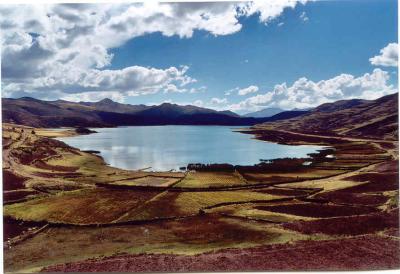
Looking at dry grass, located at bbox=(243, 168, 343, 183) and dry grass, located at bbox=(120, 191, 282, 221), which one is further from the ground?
dry grass, located at bbox=(243, 168, 343, 183)

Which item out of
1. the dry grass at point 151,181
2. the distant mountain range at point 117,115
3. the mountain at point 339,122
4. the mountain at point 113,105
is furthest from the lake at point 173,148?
the mountain at point 113,105

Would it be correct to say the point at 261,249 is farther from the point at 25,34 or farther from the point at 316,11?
the point at 25,34

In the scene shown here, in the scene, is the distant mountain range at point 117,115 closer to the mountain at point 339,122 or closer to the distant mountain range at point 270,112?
the distant mountain range at point 270,112

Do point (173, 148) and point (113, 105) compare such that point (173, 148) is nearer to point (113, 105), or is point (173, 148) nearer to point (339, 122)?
point (113, 105)

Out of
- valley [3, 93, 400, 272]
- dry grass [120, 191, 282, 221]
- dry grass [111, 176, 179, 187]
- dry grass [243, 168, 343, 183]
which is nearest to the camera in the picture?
valley [3, 93, 400, 272]

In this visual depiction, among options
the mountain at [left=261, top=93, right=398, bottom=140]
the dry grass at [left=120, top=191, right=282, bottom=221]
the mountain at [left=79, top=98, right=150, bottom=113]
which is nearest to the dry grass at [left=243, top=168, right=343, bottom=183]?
the dry grass at [left=120, top=191, right=282, bottom=221]

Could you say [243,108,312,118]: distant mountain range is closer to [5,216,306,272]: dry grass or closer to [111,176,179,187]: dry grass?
[111,176,179,187]: dry grass

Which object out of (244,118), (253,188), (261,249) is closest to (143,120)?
(244,118)
